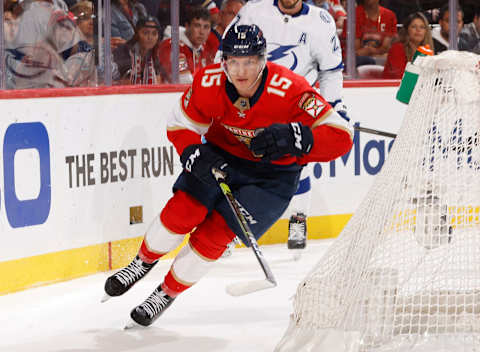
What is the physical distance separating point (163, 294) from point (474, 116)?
1209 millimetres

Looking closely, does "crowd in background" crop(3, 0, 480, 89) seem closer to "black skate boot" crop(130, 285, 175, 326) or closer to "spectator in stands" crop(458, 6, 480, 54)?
"spectator in stands" crop(458, 6, 480, 54)

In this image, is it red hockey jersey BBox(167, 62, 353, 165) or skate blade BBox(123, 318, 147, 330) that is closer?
red hockey jersey BBox(167, 62, 353, 165)

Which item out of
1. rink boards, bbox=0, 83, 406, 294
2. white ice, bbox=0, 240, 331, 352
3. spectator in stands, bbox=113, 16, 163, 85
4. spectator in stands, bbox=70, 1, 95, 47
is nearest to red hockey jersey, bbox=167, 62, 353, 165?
white ice, bbox=0, 240, 331, 352

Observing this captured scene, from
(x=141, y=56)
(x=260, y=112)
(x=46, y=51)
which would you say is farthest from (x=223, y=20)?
(x=260, y=112)

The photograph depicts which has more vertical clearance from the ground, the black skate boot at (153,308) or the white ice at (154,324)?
the black skate boot at (153,308)

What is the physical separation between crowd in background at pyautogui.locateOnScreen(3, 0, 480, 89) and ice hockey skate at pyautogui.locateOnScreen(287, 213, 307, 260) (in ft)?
3.12

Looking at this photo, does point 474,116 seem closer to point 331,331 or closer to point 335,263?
point 335,263

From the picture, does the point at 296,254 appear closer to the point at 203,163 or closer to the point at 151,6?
the point at 151,6

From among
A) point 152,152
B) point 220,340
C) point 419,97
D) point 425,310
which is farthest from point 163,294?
point 152,152

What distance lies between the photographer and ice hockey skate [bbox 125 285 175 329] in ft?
10.5

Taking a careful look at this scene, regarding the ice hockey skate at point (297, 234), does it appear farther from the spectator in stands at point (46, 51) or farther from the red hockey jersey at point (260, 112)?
the red hockey jersey at point (260, 112)

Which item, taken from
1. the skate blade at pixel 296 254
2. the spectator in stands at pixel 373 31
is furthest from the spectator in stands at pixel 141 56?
the spectator in stands at pixel 373 31

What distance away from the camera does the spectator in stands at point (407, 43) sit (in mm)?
5746

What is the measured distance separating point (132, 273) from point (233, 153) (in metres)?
0.54
